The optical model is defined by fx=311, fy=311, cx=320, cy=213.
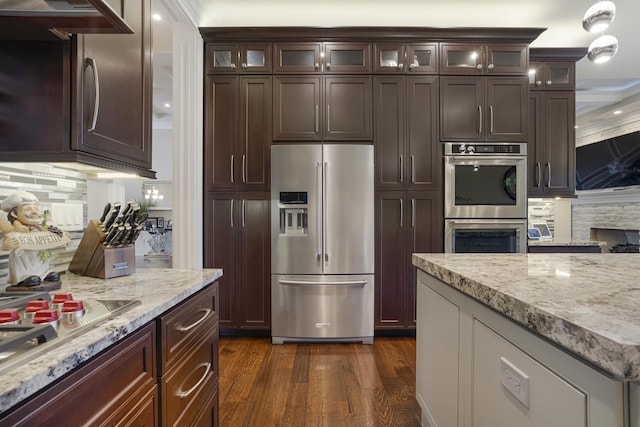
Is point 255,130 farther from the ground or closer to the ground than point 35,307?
farther from the ground

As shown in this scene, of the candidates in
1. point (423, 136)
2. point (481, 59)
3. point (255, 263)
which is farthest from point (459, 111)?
point (255, 263)

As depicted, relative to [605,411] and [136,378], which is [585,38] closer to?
[605,411]

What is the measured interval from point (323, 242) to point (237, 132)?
4.17 feet

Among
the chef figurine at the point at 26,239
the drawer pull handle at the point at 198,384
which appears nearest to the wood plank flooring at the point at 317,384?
the drawer pull handle at the point at 198,384

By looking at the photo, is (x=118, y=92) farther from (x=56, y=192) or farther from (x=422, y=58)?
(x=422, y=58)

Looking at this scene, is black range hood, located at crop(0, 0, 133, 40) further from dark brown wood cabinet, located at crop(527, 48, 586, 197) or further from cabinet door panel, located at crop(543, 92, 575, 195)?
cabinet door panel, located at crop(543, 92, 575, 195)

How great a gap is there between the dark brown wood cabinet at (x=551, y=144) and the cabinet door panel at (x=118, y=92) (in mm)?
3390

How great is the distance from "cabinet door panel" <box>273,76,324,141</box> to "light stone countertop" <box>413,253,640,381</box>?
1.83 meters

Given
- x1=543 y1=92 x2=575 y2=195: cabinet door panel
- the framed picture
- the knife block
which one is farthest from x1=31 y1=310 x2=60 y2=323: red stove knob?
the framed picture

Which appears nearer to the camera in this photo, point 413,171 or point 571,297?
point 571,297

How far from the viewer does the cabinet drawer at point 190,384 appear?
0.97 m

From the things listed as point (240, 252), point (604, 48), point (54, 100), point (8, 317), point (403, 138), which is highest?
point (604, 48)

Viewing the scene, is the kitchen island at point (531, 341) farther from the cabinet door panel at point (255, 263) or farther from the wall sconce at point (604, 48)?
the cabinet door panel at point (255, 263)

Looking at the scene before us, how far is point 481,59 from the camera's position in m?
2.88
